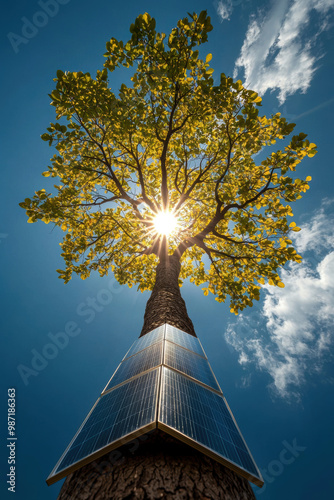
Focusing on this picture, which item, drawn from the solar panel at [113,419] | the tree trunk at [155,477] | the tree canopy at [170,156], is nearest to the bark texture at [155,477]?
the tree trunk at [155,477]

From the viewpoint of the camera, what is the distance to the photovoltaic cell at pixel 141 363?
2705mm

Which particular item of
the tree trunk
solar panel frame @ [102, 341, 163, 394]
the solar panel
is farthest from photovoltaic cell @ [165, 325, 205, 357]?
the tree trunk

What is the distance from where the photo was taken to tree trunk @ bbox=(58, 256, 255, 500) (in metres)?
1.58

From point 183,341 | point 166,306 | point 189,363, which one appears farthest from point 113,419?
point 166,306

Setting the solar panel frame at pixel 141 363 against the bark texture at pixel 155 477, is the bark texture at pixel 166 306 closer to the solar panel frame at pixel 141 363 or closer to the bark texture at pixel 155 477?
the solar panel frame at pixel 141 363

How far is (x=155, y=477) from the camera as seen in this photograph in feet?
5.37

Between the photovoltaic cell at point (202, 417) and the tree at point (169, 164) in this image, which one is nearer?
the photovoltaic cell at point (202, 417)

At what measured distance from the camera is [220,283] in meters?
8.88

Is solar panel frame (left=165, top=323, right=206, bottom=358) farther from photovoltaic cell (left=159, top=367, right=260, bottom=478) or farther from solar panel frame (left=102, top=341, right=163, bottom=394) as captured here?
photovoltaic cell (left=159, top=367, right=260, bottom=478)

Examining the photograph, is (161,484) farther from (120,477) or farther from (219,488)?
(219,488)

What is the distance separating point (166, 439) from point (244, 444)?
790 millimetres

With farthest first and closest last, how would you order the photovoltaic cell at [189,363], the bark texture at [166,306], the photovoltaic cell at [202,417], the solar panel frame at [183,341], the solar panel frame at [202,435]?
the bark texture at [166,306]
the solar panel frame at [183,341]
the photovoltaic cell at [189,363]
the photovoltaic cell at [202,417]
the solar panel frame at [202,435]

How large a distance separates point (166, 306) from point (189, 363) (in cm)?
238

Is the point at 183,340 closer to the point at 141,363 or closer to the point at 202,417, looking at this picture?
the point at 141,363
